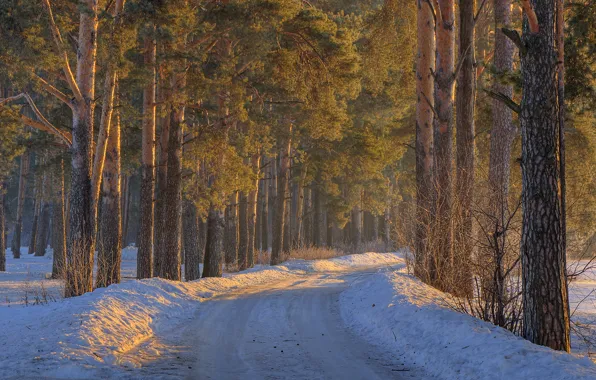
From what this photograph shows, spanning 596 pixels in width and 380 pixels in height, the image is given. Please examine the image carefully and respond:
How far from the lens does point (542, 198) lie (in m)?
6.76

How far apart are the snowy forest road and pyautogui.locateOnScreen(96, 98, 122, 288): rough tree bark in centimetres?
427

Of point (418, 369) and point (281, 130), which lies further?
point (281, 130)

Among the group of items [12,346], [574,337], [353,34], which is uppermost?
[353,34]

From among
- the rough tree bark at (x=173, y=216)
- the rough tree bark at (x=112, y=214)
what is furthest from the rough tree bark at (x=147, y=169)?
the rough tree bark at (x=112, y=214)

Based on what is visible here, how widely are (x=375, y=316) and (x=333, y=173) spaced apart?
20.5 m

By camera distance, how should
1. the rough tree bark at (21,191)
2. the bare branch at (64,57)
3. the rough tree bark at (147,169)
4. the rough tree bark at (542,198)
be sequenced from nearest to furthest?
the rough tree bark at (542,198) < the bare branch at (64,57) < the rough tree bark at (147,169) < the rough tree bark at (21,191)

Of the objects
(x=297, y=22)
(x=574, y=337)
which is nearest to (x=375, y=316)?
(x=574, y=337)

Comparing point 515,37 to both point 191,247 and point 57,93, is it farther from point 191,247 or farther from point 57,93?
point 191,247

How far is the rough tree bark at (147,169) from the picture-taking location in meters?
16.6

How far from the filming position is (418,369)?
22.6 ft

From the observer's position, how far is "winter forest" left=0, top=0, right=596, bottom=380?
6.82m

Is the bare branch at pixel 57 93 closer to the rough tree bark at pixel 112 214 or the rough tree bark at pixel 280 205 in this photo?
the rough tree bark at pixel 112 214

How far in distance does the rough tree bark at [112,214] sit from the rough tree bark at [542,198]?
1086 cm

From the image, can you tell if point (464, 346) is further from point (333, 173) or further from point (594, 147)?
point (333, 173)
